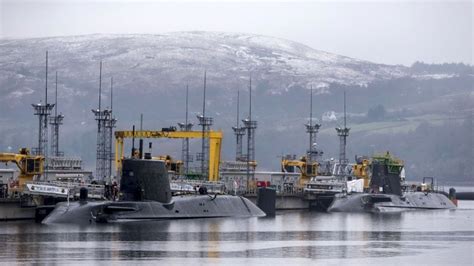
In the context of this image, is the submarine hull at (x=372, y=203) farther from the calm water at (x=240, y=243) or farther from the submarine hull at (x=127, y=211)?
the submarine hull at (x=127, y=211)

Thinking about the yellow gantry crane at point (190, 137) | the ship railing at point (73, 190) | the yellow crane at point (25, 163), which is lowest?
Result: the ship railing at point (73, 190)

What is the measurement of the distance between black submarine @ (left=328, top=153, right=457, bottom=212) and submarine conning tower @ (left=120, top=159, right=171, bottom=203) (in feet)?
107

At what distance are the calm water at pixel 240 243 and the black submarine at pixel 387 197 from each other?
21.4 metres

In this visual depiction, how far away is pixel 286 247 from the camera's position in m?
64.3

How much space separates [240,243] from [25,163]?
2821cm

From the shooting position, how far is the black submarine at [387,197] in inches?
4358

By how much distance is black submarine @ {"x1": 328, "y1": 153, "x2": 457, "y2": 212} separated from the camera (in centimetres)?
11069

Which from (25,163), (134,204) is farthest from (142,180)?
(25,163)

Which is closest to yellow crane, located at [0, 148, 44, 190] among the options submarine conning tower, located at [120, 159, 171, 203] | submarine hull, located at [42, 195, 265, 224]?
submarine hull, located at [42, 195, 265, 224]

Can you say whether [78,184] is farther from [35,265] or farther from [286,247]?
[35,265]

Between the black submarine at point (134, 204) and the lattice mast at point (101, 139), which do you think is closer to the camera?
the black submarine at point (134, 204)

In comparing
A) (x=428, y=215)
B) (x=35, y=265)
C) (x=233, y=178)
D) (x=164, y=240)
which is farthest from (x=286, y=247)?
(x=233, y=178)

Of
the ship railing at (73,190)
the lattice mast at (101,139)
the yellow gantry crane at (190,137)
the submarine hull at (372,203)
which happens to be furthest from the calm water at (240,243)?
the submarine hull at (372,203)

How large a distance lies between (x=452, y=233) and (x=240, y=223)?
12950 mm
